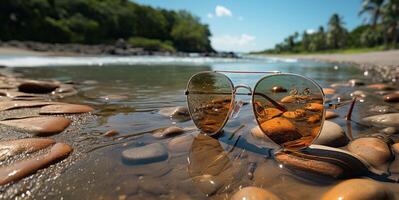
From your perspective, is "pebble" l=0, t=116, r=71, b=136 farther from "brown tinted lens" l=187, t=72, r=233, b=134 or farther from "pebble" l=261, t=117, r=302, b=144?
"pebble" l=261, t=117, r=302, b=144

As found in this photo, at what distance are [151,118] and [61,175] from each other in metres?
1.63

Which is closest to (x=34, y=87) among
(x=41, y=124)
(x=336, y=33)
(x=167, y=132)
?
(x=41, y=124)

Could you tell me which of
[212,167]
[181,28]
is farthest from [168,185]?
[181,28]

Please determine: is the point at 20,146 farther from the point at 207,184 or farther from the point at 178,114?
the point at 178,114

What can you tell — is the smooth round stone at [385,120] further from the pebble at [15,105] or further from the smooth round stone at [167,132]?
the pebble at [15,105]

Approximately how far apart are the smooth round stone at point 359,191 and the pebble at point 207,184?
623 mm

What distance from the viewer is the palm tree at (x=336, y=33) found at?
76062 millimetres

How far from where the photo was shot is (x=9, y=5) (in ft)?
155

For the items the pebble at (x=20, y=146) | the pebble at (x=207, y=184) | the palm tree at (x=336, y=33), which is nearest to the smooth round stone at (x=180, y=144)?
the pebble at (x=207, y=184)

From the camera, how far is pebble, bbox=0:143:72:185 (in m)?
1.75

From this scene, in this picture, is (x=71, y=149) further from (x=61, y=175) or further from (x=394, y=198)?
(x=394, y=198)

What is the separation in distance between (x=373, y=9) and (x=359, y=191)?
66.9 meters

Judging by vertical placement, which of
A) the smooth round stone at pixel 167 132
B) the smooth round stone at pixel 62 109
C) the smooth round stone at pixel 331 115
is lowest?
the smooth round stone at pixel 331 115

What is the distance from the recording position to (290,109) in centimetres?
231
